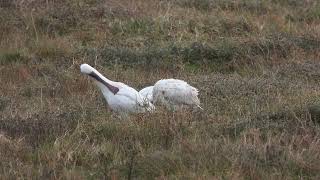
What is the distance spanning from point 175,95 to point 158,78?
1963mm

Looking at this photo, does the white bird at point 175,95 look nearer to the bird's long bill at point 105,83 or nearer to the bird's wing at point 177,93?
the bird's wing at point 177,93

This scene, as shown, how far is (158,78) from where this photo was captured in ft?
30.5

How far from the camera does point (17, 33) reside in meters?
11.0

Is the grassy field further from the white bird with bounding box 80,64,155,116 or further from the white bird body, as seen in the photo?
the white bird body

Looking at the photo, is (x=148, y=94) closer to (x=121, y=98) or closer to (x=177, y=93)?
(x=177, y=93)

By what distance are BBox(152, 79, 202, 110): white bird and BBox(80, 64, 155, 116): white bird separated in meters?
0.23

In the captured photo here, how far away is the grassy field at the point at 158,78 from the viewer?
5465 mm

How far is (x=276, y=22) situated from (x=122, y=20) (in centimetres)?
246

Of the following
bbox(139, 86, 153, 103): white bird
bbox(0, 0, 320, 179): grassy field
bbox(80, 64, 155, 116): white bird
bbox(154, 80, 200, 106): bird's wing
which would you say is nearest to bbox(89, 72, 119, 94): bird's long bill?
bbox(80, 64, 155, 116): white bird

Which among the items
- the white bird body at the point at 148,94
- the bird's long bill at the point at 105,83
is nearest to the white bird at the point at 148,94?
the white bird body at the point at 148,94

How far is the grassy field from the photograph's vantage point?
546 cm

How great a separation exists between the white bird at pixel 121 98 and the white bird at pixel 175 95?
0.23m

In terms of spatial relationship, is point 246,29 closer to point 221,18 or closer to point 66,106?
point 221,18

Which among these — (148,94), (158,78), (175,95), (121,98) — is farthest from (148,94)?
(158,78)
